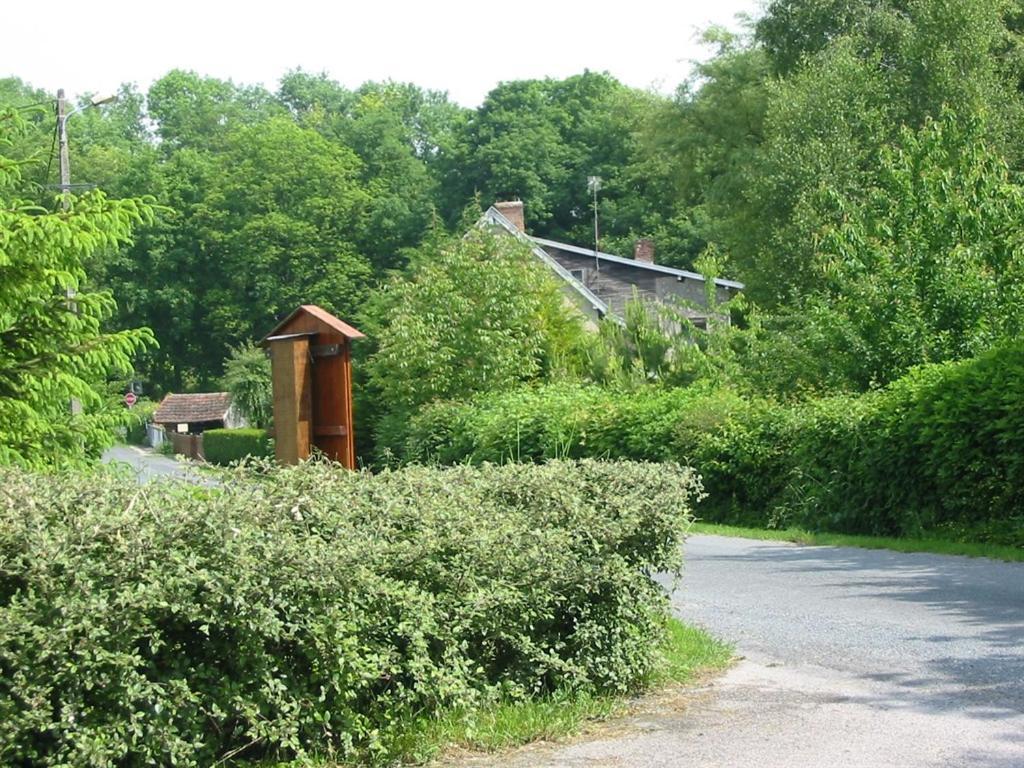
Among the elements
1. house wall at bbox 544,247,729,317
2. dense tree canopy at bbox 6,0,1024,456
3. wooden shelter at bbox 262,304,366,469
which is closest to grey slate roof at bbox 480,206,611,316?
dense tree canopy at bbox 6,0,1024,456

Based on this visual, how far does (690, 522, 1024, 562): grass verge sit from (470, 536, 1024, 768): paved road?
1.83m

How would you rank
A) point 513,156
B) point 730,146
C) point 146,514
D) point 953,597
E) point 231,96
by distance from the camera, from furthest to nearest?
1. point 231,96
2. point 513,156
3. point 730,146
4. point 953,597
5. point 146,514

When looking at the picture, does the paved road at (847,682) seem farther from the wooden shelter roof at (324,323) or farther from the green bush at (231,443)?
the green bush at (231,443)

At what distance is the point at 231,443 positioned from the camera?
6425 cm

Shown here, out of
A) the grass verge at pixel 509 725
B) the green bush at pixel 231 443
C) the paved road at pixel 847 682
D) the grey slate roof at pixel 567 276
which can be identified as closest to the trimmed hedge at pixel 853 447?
the paved road at pixel 847 682

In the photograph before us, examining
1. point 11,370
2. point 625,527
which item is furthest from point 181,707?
point 11,370

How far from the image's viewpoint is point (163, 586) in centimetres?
607

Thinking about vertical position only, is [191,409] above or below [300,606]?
above

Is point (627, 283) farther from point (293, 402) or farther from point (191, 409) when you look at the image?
point (293, 402)

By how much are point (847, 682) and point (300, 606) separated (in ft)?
12.5

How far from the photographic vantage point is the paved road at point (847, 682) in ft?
22.3

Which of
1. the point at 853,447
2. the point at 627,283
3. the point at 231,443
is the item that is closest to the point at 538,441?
the point at 853,447

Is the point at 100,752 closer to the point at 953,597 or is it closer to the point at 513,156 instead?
the point at 953,597

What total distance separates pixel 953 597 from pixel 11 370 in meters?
8.43
